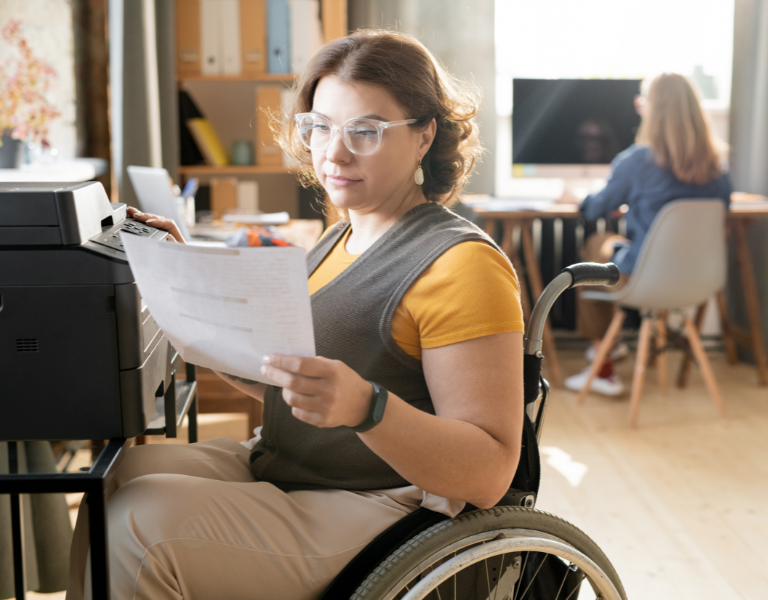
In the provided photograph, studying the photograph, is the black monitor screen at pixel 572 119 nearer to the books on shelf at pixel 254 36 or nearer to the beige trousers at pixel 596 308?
the beige trousers at pixel 596 308

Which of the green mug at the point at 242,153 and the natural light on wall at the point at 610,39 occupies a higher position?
the natural light on wall at the point at 610,39

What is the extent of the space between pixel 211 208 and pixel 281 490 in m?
2.43

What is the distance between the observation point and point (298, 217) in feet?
11.6

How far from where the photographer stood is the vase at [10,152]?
1.91 metres

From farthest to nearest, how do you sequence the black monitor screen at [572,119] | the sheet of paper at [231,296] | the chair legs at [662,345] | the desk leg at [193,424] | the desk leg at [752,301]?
the black monitor screen at [572,119]
the desk leg at [752,301]
the chair legs at [662,345]
the desk leg at [193,424]
the sheet of paper at [231,296]

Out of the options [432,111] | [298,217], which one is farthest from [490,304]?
[298,217]

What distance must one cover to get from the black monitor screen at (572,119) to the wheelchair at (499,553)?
2583mm

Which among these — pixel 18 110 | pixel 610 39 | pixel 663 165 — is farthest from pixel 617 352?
pixel 18 110

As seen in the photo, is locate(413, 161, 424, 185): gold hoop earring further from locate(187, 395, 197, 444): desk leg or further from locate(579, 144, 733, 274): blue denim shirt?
locate(579, 144, 733, 274): blue denim shirt

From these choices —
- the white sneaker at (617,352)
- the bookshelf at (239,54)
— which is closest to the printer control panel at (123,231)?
the bookshelf at (239,54)

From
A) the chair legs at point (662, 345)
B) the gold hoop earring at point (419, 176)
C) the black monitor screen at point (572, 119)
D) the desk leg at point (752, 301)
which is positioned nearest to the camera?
the gold hoop earring at point (419, 176)

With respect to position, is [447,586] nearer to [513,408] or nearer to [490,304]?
[513,408]

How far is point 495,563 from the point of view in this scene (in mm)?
901

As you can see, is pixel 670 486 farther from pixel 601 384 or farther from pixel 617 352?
pixel 617 352
